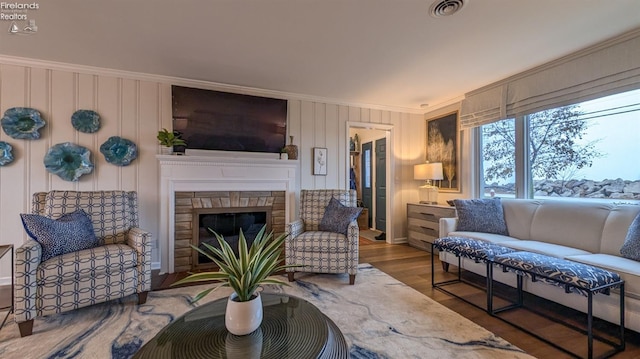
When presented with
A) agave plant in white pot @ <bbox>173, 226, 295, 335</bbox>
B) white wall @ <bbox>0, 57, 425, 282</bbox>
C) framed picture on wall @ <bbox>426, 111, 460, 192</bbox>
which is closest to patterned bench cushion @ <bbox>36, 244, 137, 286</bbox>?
white wall @ <bbox>0, 57, 425, 282</bbox>

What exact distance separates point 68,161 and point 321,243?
286 cm

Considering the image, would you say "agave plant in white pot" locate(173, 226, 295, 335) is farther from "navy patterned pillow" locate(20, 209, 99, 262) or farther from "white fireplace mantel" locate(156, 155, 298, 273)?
"white fireplace mantel" locate(156, 155, 298, 273)

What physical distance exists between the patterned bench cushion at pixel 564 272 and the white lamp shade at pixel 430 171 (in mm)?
2125

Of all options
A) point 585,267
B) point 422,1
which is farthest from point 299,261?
point 422,1

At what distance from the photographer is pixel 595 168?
2.71m

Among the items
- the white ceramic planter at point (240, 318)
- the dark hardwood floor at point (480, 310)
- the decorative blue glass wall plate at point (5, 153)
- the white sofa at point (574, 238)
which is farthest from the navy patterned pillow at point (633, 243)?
the decorative blue glass wall plate at point (5, 153)

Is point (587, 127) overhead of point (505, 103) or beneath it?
beneath

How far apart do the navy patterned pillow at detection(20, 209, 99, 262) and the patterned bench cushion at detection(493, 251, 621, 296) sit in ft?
11.3

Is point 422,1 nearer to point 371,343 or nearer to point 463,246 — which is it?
point 463,246

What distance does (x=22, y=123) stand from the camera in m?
2.78

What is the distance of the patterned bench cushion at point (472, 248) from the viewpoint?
2291 mm

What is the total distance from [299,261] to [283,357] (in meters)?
1.82

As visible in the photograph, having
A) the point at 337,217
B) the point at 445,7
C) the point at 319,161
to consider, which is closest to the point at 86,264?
the point at 337,217

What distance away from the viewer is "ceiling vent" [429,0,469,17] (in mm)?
1921
